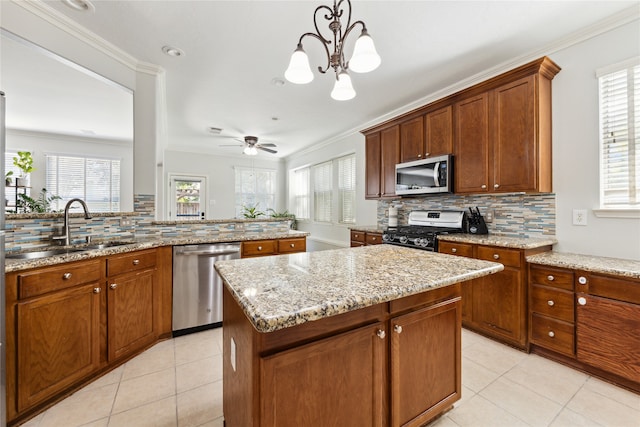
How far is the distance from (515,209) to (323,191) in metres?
3.68

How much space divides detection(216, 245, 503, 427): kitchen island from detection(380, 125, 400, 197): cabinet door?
221 centimetres

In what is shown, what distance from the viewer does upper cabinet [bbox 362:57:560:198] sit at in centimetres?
226

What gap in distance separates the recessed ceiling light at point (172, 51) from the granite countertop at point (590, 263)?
3.53m

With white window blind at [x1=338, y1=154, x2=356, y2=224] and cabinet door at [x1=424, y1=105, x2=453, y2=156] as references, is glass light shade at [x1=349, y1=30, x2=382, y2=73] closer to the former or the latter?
cabinet door at [x1=424, y1=105, x2=453, y2=156]

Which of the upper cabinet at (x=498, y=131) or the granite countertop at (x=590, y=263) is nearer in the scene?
the granite countertop at (x=590, y=263)

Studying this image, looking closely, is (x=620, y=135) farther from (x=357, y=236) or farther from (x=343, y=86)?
(x=357, y=236)

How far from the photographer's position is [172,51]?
2.46m

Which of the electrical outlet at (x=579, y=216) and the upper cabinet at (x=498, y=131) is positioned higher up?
the upper cabinet at (x=498, y=131)

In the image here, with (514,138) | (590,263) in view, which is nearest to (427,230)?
(514,138)

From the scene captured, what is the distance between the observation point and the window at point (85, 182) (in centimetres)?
459

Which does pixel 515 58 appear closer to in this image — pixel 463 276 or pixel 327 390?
pixel 463 276

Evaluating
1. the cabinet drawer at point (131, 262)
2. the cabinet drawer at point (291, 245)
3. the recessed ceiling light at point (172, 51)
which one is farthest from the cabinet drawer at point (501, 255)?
the recessed ceiling light at point (172, 51)

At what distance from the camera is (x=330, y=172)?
18.1 ft

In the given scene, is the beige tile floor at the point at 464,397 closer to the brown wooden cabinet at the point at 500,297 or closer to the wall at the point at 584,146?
the brown wooden cabinet at the point at 500,297
